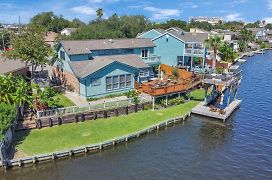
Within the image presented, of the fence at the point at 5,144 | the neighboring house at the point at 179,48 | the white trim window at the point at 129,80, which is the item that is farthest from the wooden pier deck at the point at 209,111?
the fence at the point at 5,144

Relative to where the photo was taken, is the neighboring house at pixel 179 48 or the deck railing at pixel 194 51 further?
the neighboring house at pixel 179 48

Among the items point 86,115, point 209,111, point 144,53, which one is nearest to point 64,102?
point 86,115

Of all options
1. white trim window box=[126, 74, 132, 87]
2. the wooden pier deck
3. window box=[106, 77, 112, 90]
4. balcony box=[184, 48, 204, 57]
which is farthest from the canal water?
balcony box=[184, 48, 204, 57]

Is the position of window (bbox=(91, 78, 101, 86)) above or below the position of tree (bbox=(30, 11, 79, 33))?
below

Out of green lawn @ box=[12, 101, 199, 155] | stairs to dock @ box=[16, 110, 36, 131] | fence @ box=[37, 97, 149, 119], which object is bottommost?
green lawn @ box=[12, 101, 199, 155]

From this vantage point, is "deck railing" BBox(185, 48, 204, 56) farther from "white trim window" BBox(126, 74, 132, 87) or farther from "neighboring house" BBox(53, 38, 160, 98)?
"white trim window" BBox(126, 74, 132, 87)

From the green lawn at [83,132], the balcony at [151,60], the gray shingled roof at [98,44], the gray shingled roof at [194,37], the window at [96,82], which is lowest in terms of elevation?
the green lawn at [83,132]

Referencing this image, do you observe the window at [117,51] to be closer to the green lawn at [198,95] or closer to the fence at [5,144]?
the green lawn at [198,95]

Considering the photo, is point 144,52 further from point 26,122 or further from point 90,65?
point 26,122
